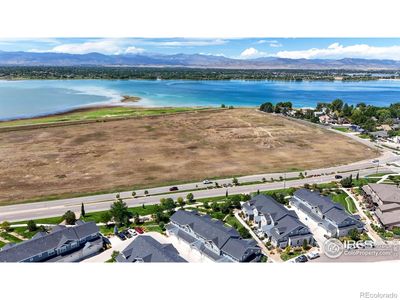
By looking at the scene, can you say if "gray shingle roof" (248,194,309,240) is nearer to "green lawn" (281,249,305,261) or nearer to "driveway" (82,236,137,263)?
"green lawn" (281,249,305,261)

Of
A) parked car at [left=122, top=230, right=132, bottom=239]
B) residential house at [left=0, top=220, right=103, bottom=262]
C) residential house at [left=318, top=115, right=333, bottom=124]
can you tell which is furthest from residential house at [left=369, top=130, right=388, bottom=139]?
residential house at [left=0, top=220, right=103, bottom=262]

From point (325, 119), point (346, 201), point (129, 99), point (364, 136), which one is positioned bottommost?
point (346, 201)

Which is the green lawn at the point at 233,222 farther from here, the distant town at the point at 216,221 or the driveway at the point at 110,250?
the driveway at the point at 110,250

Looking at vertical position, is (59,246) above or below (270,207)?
below

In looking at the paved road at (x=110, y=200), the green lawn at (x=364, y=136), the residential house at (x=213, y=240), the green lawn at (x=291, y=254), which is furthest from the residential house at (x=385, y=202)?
the green lawn at (x=364, y=136)

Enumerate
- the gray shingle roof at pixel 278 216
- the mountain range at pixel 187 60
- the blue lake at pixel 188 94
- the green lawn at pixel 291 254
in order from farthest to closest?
the blue lake at pixel 188 94, the gray shingle roof at pixel 278 216, the green lawn at pixel 291 254, the mountain range at pixel 187 60

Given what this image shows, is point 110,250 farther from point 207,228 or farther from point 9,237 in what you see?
point 9,237

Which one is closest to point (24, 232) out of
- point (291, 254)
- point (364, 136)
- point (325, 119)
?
point (291, 254)

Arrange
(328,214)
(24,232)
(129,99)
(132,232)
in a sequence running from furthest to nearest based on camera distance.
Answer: (129,99) < (328,214) < (132,232) < (24,232)
